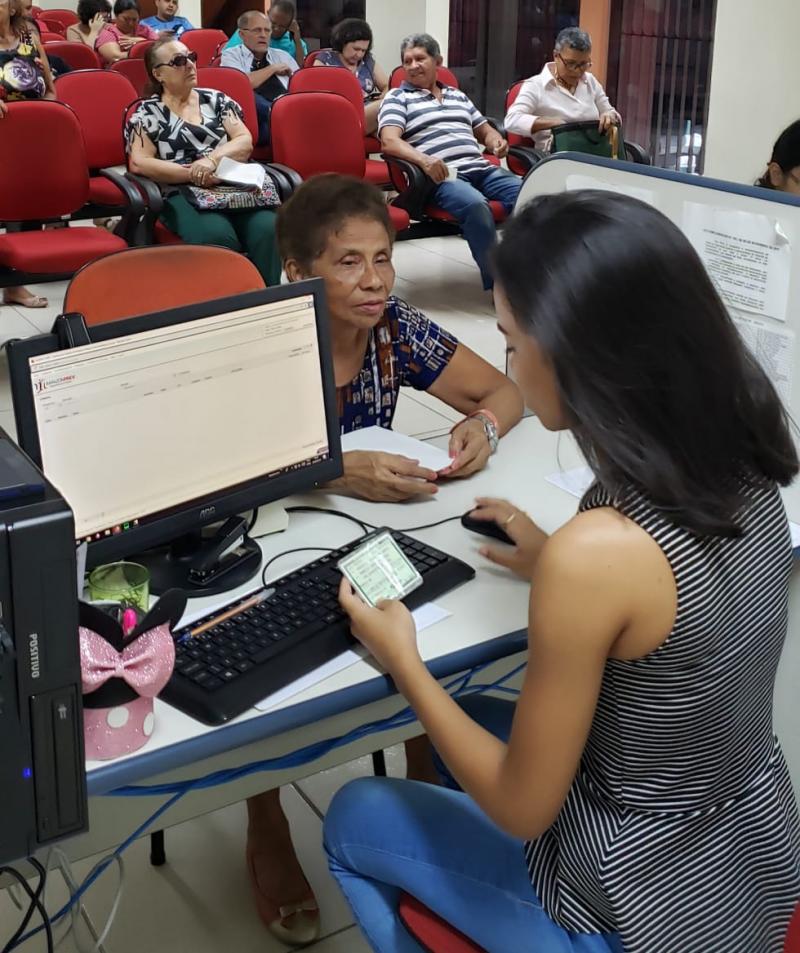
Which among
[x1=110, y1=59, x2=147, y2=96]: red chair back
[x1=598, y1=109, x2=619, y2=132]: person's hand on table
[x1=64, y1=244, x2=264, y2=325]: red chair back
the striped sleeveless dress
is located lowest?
the striped sleeveless dress

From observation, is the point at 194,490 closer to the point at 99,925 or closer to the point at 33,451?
the point at 33,451

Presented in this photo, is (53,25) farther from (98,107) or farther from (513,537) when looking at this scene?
(513,537)

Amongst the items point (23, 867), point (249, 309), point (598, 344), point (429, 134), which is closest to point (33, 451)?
point (249, 309)

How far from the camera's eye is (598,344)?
1.00 metres

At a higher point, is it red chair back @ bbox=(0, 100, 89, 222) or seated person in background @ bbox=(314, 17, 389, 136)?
seated person in background @ bbox=(314, 17, 389, 136)

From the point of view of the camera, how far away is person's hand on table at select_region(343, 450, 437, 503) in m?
1.71

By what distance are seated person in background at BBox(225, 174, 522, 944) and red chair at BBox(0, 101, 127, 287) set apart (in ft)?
6.77

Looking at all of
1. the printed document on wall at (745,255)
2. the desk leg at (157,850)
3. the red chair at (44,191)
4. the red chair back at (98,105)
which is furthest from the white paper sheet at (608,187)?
the red chair back at (98,105)

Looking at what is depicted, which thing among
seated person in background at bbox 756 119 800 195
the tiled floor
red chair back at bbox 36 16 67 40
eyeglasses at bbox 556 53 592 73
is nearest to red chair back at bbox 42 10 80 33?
red chair back at bbox 36 16 67 40

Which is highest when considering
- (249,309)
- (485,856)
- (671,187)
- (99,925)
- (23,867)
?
(671,187)

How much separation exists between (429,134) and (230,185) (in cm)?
130

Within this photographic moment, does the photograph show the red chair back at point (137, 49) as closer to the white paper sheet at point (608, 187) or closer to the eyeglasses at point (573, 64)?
the eyeglasses at point (573, 64)

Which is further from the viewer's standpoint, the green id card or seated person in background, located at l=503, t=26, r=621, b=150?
→ seated person in background, located at l=503, t=26, r=621, b=150

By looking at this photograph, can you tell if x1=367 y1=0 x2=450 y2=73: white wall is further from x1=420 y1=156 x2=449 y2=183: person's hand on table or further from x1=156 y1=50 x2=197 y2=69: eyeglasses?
x1=156 y1=50 x2=197 y2=69: eyeglasses
